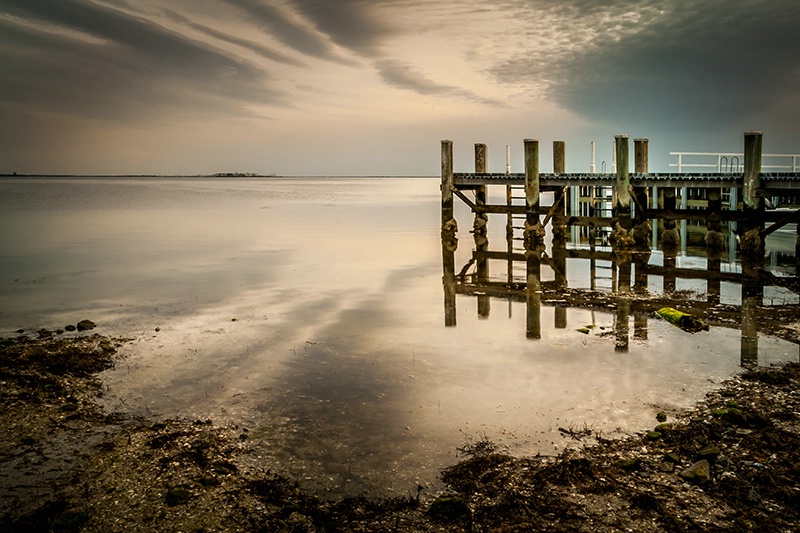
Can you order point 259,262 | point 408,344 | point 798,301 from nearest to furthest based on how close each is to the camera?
1. point 408,344
2. point 798,301
3. point 259,262

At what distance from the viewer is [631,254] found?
21.6 metres

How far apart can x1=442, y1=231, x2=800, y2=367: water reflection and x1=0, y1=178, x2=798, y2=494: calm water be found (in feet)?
0.85

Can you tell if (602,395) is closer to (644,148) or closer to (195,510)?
(195,510)

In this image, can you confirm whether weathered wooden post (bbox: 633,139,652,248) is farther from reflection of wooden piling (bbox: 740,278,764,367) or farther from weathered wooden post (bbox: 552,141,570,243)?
reflection of wooden piling (bbox: 740,278,764,367)

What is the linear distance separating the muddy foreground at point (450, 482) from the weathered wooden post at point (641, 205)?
50.9ft

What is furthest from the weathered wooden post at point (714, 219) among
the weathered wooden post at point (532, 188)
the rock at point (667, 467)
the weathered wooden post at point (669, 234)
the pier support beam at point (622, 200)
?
the rock at point (667, 467)

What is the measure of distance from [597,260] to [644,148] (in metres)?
5.91

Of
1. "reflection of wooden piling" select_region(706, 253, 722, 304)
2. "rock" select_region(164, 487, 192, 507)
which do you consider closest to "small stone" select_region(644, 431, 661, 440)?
Result: "rock" select_region(164, 487, 192, 507)

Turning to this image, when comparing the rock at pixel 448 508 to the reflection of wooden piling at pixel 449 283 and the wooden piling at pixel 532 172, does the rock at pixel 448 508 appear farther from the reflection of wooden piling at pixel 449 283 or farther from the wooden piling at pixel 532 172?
the wooden piling at pixel 532 172

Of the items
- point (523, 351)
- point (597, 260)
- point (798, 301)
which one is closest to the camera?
point (523, 351)

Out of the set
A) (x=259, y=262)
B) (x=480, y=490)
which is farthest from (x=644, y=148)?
(x=480, y=490)

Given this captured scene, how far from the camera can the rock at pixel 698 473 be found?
5.71 metres

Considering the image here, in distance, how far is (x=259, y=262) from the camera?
23266mm

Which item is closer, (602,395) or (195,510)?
(195,510)
